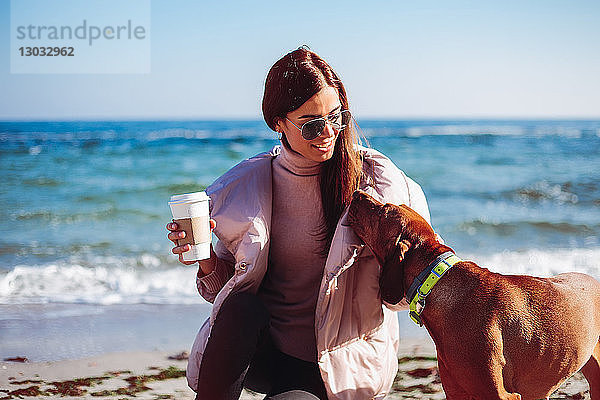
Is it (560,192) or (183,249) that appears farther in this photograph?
(560,192)

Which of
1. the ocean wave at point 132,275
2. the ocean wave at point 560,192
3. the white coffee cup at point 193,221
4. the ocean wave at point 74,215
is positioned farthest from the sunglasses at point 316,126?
the ocean wave at point 560,192

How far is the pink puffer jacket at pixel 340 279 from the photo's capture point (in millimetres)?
2586

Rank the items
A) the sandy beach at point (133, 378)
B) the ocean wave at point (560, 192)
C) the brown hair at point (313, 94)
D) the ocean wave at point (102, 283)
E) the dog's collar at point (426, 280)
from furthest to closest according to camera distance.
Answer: the ocean wave at point (560, 192) → the ocean wave at point (102, 283) → the sandy beach at point (133, 378) → the brown hair at point (313, 94) → the dog's collar at point (426, 280)

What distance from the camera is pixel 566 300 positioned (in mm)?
2391

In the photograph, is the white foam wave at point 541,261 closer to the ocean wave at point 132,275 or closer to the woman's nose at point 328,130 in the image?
the ocean wave at point 132,275

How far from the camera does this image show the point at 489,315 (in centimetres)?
227

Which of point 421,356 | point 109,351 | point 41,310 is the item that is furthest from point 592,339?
point 41,310

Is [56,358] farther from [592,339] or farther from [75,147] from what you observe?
[75,147]

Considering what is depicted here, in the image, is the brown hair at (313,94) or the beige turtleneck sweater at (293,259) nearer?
the brown hair at (313,94)

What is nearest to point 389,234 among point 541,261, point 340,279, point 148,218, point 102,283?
point 340,279

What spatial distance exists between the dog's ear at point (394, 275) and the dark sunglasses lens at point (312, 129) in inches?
22.2

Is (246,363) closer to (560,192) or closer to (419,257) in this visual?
(419,257)

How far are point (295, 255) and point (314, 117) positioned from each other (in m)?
0.59

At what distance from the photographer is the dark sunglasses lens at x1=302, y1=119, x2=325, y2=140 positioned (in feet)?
8.75
